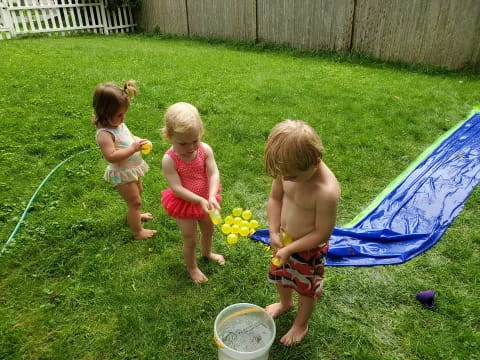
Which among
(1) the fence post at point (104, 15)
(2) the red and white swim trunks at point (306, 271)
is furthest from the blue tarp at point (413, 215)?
(1) the fence post at point (104, 15)

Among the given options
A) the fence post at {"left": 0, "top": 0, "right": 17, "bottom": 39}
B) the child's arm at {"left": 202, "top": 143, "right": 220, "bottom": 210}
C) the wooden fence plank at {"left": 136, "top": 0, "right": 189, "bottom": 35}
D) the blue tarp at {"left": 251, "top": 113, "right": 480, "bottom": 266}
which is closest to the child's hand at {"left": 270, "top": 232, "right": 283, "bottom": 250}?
the child's arm at {"left": 202, "top": 143, "right": 220, "bottom": 210}

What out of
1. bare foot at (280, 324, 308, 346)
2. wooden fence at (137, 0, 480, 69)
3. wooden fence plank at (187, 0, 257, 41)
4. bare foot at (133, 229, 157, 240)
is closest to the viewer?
bare foot at (280, 324, 308, 346)

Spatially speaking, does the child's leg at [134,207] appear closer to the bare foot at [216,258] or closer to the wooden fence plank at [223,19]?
the bare foot at [216,258]

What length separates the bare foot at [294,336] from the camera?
81.8 inches

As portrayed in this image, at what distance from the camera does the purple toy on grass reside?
229 centimetres

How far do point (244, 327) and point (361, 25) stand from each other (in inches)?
311

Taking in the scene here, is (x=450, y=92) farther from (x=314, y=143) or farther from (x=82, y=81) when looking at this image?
(x=82, y=81)

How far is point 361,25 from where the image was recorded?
26.5 ft

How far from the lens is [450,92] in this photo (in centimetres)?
605

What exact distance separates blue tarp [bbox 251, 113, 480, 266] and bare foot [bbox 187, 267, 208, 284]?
0.59 m

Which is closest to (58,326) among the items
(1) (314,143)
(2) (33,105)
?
(1) (314,143)

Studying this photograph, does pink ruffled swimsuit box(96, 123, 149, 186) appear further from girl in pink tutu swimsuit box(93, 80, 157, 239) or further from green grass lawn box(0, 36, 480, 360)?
green grass lawn box(0, 36, 480, 360)

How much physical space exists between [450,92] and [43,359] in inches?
261

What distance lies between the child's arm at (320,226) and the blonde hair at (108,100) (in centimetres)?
150
